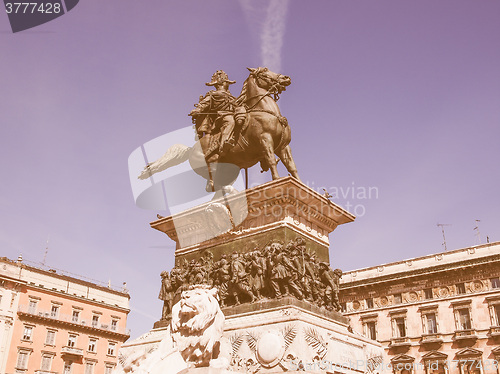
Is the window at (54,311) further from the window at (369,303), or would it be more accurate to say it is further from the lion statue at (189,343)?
the lion statue at (189,343)

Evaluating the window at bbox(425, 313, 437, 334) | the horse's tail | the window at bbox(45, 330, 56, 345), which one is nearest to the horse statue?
the horse's tail

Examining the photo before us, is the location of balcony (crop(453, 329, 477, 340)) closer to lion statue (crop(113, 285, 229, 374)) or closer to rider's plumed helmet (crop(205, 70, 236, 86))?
rider's plumed helmet (crop(205, 70, 236, 86))

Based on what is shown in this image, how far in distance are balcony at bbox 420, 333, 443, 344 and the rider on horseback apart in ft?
120

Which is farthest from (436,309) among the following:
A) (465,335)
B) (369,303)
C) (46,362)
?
(46,362)

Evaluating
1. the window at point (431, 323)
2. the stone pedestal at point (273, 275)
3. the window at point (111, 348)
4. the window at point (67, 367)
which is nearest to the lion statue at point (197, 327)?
the stone pedestal at point (273, 275)

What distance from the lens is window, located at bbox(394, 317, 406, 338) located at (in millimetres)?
45406

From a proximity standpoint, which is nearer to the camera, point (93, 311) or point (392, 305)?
point (392, 305)

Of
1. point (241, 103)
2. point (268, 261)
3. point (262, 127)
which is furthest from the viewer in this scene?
point (241, 103)

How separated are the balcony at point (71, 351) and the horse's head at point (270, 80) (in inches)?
1729

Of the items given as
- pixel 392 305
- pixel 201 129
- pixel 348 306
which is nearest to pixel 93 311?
pixel 348 306

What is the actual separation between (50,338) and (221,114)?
43.5m

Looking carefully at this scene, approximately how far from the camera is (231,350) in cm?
938

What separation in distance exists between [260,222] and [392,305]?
3861cm

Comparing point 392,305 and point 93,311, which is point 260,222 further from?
point 93,311
